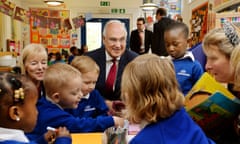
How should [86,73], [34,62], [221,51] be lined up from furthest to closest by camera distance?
1. [34,62]
2. [86,73]
3. [221,51]

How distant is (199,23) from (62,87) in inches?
122

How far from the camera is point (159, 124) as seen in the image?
43.8 inches

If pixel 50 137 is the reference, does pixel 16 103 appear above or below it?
above

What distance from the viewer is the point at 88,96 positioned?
200 cm

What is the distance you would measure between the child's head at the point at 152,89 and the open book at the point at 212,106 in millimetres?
302

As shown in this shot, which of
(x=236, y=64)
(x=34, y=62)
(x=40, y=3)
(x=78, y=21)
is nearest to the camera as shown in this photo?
(x=236, y=64)

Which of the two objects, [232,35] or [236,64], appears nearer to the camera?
[236,64]

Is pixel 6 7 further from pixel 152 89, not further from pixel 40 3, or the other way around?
pixel 152 89

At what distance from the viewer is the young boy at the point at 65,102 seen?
1.62m

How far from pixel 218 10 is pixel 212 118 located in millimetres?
2328

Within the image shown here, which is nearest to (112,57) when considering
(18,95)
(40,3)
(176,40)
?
(176,40)

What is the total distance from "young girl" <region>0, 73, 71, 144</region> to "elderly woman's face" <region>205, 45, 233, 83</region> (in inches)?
37.0

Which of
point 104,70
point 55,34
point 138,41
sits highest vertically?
point 55,34

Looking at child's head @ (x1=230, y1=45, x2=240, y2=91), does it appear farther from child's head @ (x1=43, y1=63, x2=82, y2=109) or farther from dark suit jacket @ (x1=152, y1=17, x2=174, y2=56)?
dark suit jacket @ (x1=152, y1=17, x2=174, y2=56)
